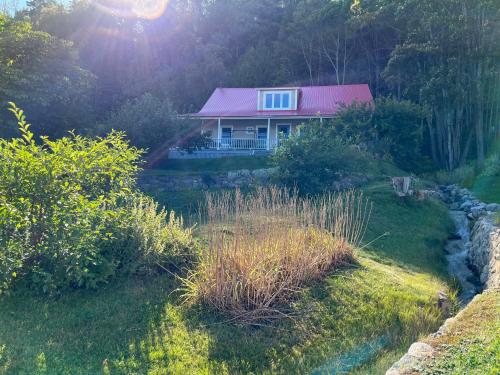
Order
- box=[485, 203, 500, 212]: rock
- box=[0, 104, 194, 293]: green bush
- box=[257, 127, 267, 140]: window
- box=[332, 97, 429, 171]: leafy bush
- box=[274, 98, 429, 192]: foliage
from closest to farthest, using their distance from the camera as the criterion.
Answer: box=[0, 104, 194, 293]: green bush → box=[485, 203, 500, 212]: rock → box=[274, 98, 429, 192]: foliage → box=[332, 97, 429, 171]: leafy bush → box=[257, 127, 267, 140]: window

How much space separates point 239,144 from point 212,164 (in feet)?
12.9

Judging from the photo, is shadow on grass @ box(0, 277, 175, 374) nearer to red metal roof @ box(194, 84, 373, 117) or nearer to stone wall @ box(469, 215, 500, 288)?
stone wall @ box(469, 215, 500, 288)

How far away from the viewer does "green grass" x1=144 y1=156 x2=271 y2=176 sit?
19.1 meters

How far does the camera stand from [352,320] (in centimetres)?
529

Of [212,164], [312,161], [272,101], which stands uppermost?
[272,101]

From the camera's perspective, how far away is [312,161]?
13.5 meters

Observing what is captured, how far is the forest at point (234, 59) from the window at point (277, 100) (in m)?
5.10

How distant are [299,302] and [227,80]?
29873 mm

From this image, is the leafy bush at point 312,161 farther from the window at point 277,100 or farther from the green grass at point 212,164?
the window at point 277,100

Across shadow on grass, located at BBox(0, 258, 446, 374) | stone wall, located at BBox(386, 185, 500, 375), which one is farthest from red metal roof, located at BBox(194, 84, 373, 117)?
shadow on grass, located at BBox(0, 258, 446, 374)

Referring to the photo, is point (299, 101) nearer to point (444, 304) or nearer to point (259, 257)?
point (444, 304)

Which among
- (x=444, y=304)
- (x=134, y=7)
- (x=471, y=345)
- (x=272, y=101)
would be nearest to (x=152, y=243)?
(x=444, y=304)

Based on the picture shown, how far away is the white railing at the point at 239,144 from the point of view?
23427 mm

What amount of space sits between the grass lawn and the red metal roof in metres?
18.9
